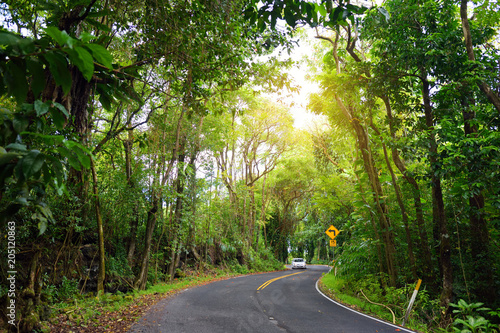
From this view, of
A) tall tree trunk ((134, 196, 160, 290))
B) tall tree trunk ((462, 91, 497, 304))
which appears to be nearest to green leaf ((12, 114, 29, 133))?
tall tree trunk ((462, 91, 497, 304))

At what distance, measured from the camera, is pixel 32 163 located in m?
1.24

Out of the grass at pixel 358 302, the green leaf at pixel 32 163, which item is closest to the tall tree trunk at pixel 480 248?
the grass at pixel 358 302

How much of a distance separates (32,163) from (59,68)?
45cm

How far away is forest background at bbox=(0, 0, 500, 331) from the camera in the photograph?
1.57 m

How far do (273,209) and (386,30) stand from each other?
84.6 feet

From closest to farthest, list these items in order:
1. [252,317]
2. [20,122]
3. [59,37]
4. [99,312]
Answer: [59,37]
[20,122]
[99,312]
[252,317]

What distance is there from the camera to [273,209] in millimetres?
32188

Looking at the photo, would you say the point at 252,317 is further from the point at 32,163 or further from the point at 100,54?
the point at 100,54

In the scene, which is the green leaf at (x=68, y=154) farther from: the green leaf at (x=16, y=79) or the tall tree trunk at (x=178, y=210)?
the tall tree trunk at (x=178, y=210)

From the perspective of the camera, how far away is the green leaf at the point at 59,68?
49.8 inches

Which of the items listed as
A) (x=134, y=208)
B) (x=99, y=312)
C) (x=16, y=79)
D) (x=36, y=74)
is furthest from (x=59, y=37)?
(x=134, y=208)

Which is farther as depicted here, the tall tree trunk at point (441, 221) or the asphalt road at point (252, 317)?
the tall tree trunk at point (441, 221)

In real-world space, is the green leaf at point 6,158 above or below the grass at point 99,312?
above

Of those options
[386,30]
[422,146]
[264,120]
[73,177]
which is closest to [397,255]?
[422,146]
